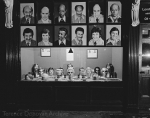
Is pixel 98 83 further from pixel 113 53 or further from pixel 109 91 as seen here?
pixel 113 53

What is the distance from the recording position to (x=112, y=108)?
222 inches

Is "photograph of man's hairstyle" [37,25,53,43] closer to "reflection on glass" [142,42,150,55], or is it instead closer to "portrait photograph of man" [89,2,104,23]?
"portrait photograph of man" [89,2,104,23]

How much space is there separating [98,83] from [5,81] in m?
3.76

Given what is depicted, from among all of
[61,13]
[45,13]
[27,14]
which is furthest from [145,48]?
[27,14]

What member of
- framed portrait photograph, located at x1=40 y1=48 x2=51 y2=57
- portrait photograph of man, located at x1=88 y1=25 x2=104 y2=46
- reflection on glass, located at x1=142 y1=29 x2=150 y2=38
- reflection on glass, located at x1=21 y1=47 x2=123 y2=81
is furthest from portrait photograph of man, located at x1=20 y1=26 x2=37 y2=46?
reflection on glass, located at x1=142 y1=29 x2=150 y2=38

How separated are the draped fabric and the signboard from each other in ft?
1.28

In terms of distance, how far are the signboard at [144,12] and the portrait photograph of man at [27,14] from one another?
4.31m

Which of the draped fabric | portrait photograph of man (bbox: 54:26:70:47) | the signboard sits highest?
the signboard

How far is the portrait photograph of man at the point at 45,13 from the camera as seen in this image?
5.83 metres

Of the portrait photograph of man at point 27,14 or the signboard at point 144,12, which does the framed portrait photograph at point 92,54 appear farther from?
the portrait photograph of man at point 27,14

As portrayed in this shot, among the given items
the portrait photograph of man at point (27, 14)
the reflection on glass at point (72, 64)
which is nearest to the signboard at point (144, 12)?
the reflection on glass at point (72, 64)

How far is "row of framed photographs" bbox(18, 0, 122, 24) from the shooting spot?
5.70 meters

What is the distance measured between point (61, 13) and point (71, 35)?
98 cm

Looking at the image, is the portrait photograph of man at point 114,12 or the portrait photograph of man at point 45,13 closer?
the portrait photograph of man at point 114,12
